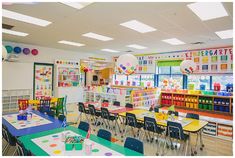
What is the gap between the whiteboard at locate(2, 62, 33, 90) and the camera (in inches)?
288

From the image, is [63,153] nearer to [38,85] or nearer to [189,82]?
[38,85]

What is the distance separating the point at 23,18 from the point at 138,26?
10.4ft

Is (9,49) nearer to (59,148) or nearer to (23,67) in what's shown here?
(23,67)

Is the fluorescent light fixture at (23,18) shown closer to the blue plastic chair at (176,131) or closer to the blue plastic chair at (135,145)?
the blue plastic chair at (135,145)

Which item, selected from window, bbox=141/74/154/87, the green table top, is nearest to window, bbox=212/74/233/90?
window, bbox=141/74/154/87

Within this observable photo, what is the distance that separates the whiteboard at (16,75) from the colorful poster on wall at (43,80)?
62 centimetres

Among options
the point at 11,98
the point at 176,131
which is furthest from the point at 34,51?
the point at 176,131

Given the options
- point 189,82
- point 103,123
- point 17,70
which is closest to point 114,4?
point 103,123

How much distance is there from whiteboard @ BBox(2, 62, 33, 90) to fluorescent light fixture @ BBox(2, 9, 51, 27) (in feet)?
11.7

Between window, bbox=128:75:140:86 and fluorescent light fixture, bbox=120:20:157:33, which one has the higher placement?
fluorescent light fixture, bbox=120:20:157:33

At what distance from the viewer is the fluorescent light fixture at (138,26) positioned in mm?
4677

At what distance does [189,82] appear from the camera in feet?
28.8

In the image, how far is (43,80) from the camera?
895 cm

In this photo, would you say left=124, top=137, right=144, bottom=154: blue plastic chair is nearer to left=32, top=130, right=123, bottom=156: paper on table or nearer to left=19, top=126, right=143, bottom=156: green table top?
left=19, top=126, right=143, bottom=156: green table top
